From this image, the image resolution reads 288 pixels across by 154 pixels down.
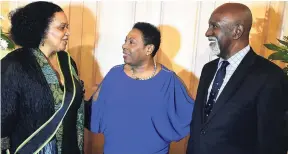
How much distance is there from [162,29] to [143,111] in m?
0.95

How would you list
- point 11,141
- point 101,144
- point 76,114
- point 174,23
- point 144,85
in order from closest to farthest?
point 11,141 < point 76,114 < point 144,85 < point 174,23 < point 101,144

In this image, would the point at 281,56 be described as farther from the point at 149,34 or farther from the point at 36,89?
the point at 36,89

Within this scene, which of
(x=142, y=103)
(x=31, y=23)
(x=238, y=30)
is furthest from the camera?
(x=142, y=103)

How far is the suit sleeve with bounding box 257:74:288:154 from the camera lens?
1.33 metres

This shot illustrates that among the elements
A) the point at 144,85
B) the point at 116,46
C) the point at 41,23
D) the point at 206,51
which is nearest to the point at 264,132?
the point at 144,85

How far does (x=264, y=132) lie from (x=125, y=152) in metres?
0.90

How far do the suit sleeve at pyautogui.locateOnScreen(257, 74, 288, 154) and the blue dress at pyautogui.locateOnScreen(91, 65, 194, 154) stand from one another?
596 mm

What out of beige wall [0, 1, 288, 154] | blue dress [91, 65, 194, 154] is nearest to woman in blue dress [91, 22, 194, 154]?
blue dress [91, 65, 194, 154]

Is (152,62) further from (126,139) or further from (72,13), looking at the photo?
(72,13)

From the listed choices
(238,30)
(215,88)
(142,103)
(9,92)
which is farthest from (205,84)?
(9,92)

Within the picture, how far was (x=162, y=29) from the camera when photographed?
263 cm

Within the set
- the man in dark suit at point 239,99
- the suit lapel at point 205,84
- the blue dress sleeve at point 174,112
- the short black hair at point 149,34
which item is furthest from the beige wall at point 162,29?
the man in dark suit at point 239,99

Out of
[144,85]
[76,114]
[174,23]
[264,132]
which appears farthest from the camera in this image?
[174,23]

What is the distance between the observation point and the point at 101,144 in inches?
112
